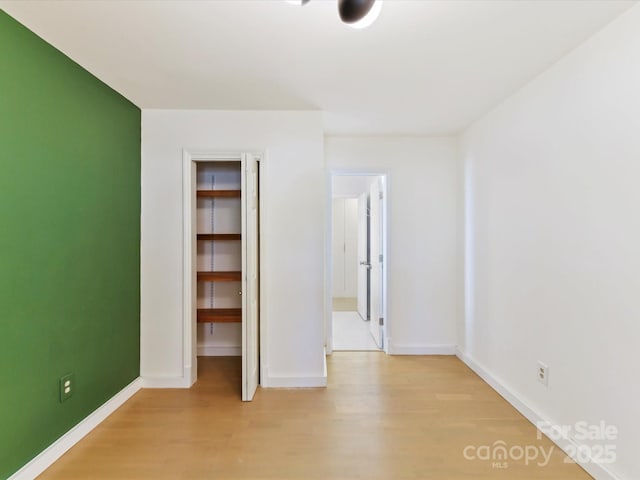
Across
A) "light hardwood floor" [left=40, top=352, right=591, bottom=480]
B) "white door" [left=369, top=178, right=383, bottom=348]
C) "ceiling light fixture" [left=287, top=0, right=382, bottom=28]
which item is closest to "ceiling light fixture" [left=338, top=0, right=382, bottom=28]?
"ceiling light fixture" [left=287, top=0, right=382, bottom=28]

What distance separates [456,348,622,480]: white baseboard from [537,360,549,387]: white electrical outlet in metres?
0.23

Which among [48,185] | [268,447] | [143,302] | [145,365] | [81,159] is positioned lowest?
[268,447]

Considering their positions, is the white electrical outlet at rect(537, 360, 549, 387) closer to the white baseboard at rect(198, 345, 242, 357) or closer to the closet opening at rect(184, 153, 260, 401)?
the closet opening at rect(184, 153, 260, 401)

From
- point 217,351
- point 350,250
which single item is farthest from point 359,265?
point 217,351

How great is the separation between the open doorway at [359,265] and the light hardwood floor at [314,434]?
1101 mm

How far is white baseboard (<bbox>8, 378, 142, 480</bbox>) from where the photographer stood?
1.75 metres

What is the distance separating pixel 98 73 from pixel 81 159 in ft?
2.05

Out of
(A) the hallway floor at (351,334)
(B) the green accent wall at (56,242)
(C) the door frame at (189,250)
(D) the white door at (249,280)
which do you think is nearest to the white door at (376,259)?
(A) the hallway floor at (351,334)

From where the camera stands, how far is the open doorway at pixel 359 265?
3.91 metres

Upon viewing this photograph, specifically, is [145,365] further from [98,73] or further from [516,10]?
Result: [516,10]

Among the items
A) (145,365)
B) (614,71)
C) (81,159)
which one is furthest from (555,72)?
(145,365)

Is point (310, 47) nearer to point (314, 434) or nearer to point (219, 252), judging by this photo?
point (219, 252)

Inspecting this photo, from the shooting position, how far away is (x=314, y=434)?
214 cm

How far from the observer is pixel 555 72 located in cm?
207
